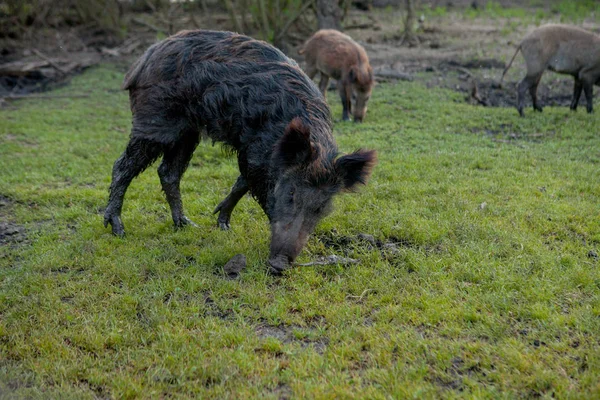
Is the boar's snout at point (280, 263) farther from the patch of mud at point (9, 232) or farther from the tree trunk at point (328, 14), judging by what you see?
the tree trunk at point (328, 14)

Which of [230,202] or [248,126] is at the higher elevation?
[248,126]

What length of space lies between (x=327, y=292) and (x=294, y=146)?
1.21 metres

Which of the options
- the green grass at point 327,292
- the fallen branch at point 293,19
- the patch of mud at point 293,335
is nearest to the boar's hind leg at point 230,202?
the green grass at point 327,292

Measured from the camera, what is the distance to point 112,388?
3.43 meters

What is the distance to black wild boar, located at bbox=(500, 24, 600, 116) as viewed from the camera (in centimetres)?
1084

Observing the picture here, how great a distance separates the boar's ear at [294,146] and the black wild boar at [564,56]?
7.49m

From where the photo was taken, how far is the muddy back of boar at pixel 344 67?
10914 mm

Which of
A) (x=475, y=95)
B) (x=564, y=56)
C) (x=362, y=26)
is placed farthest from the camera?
(x=362, y=26)

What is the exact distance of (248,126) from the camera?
5.10 meters

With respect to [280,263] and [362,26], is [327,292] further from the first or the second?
[362,26]

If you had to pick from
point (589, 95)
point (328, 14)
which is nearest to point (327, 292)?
point (589, 95)

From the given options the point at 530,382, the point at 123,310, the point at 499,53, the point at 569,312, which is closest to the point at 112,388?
the point at 123,310

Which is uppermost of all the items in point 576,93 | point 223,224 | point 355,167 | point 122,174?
point 355,167

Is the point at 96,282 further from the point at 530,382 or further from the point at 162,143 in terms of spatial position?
the point at 530,382
